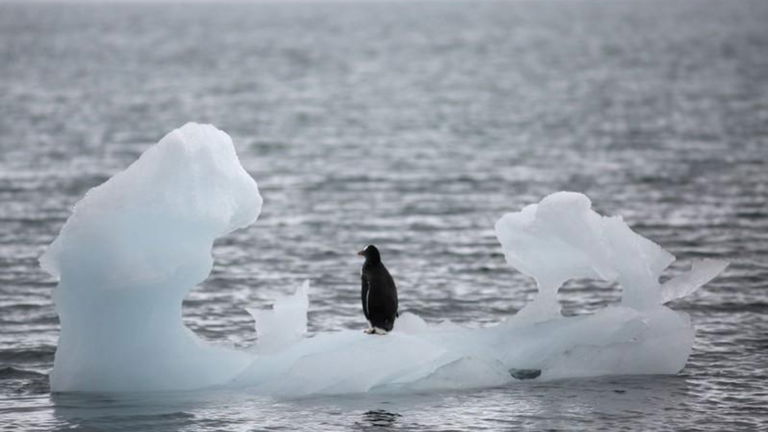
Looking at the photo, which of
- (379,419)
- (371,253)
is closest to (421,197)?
(371,253)

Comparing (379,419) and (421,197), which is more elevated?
(421,197)

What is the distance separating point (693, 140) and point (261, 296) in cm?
2495

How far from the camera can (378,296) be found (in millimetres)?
15578

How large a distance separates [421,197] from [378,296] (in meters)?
17.4

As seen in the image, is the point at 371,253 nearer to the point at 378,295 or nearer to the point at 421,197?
the point at 378,295

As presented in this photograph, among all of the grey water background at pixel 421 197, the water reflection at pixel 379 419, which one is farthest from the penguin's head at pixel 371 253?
the water reflection at pixel 379 419

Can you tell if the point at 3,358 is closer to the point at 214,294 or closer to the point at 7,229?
the point at 214,294

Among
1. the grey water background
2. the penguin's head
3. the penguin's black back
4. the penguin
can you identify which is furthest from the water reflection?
the penguin's head

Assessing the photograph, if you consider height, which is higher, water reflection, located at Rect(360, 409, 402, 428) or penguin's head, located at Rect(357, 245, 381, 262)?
penguin's head, located at Rect(357, 245, 381, 262)

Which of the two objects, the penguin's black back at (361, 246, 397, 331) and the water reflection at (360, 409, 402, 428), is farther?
the penguin's black back at (361, 246, 397, 331)

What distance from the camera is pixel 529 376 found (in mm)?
15734

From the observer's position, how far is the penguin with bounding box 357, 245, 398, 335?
51.1 feet

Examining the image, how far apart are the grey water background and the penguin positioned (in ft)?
3.49

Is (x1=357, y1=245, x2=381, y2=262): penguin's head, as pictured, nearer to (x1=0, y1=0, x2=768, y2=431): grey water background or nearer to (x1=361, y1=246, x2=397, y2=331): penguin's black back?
(x1=361, y1=246, x2=397, y2=331): penguin's black back
